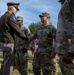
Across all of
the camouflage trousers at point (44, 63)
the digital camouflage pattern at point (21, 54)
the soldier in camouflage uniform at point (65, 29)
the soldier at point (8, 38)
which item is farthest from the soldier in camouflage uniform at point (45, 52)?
the soldier in camouflage uniform at point (65, 29)

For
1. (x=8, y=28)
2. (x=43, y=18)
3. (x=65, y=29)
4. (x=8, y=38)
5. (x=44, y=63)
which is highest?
(x=43, y=18)

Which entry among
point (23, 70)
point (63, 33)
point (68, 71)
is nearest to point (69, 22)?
point (63, 33)

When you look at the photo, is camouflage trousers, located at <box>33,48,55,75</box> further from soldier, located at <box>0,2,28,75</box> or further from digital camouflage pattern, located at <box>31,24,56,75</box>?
soldier, located at <box>0,2,28,75</box>

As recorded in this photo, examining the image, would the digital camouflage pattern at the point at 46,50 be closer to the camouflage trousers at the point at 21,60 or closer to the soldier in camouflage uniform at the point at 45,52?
the soldier in camouflage uniform at the point at 45,52

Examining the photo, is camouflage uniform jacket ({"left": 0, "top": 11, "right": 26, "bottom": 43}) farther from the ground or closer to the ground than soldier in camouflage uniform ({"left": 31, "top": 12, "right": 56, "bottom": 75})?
farther from the ground

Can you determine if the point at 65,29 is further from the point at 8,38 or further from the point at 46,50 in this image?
the point at 8,38

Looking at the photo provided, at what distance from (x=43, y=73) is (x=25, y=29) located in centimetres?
200

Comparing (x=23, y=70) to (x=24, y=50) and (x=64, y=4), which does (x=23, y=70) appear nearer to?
(x=24, y=50)

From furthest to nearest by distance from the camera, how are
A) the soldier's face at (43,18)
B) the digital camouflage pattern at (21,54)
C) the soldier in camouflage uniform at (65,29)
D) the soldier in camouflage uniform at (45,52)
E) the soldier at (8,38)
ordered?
the digital camouflage pattern at (21,54) → the soldier's face at (43,18) → the soldier at (8,38) → the soldier in camouflage uniform at (45,52) → the soldier in camouflage uniform at (65,29)

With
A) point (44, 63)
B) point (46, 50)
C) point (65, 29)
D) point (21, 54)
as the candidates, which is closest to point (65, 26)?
point (65, 29)

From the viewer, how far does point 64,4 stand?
10.2 feet

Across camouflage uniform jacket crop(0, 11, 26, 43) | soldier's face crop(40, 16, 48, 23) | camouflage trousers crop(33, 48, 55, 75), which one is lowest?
camouflage trousers crop(33, 48, 55, 75)

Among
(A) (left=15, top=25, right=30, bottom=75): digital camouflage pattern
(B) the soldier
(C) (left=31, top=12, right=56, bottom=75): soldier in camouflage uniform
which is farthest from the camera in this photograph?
(A) (left=15, top=25, right=30, bottom=75): digital camouflage pattern

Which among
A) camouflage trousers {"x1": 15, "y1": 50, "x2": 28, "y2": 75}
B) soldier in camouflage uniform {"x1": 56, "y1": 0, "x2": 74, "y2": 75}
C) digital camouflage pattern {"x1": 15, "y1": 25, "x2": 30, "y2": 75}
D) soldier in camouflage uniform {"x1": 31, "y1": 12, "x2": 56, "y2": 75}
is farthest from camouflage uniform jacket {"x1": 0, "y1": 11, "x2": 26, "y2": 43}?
soldier in camouflage uniform {"x1": 56, "y1": 0, "x2": 74, "y2": 75}
